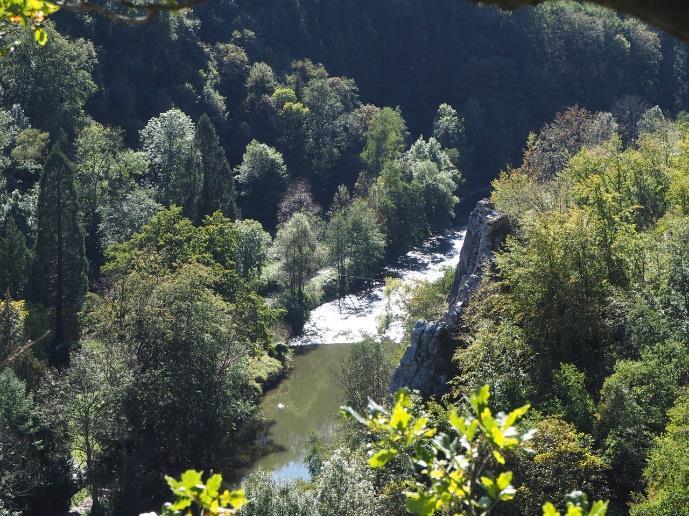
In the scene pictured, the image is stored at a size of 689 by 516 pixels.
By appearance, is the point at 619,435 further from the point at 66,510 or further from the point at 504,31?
the point at 504,31

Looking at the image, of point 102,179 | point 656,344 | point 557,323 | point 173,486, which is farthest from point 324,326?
point 173,486

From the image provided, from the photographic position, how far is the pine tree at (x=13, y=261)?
32.1 metres

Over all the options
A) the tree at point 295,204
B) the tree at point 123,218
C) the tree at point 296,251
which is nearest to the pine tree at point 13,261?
the tree at point 123,218

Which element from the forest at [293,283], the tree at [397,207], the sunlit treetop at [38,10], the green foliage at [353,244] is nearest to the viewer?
the sunlit treetop at [38,10]

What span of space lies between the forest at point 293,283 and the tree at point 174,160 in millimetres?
192

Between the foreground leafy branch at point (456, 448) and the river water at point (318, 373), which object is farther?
the river water at point (318, 373)

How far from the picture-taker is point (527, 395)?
62.6 feet

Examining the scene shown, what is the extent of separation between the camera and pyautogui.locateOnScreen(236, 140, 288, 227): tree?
54.2m

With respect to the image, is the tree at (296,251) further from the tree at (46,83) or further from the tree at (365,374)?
the tree at (365,374)

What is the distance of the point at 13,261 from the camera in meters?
32.4

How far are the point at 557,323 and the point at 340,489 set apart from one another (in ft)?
23.5

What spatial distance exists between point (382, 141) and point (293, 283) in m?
21.5

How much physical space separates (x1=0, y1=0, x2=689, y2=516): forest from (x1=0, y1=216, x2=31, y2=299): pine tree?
113mm

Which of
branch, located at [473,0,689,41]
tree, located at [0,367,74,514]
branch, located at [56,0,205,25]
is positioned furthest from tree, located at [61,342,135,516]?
branch, located at [473,0,689,41]
